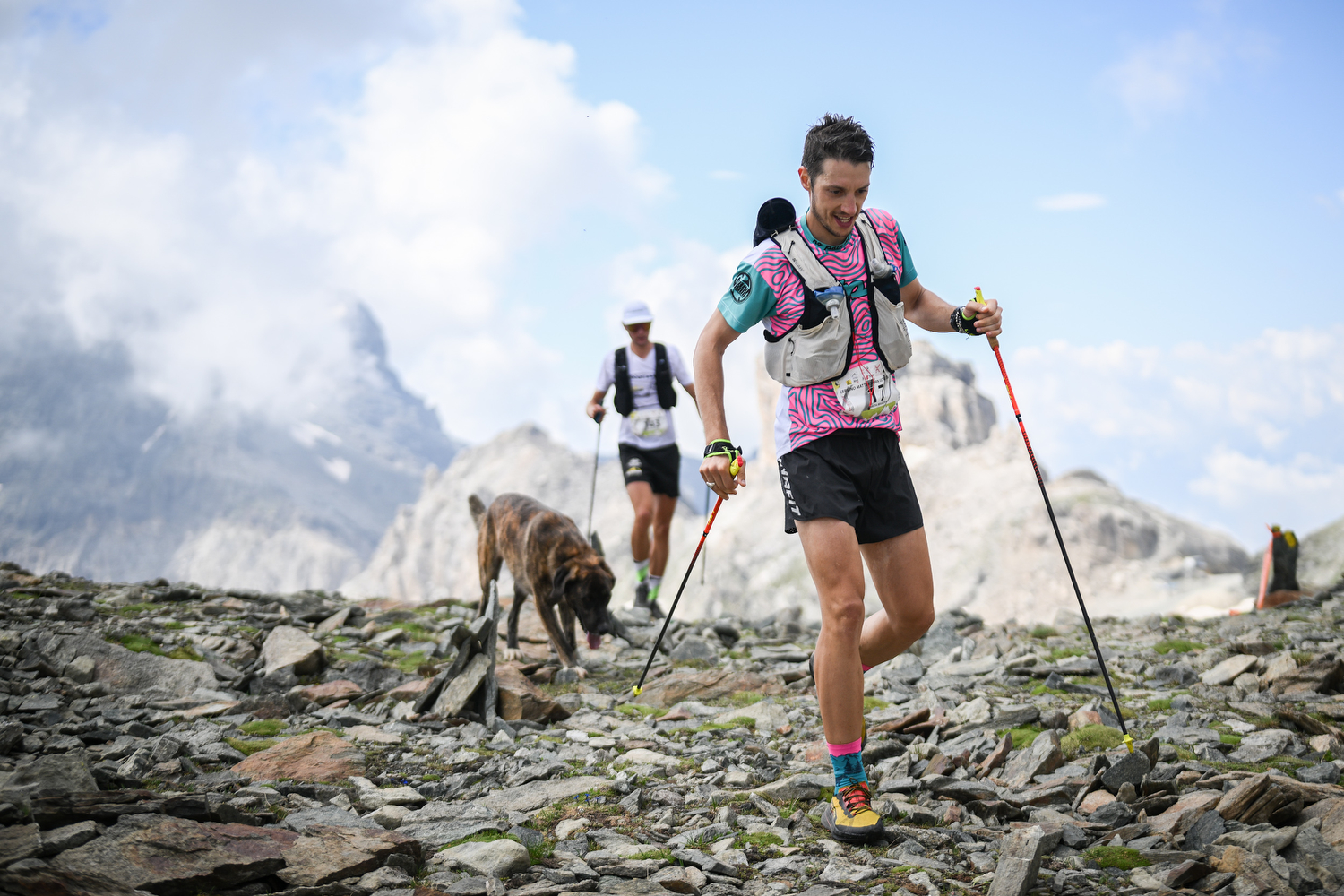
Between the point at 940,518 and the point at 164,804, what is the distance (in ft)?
449

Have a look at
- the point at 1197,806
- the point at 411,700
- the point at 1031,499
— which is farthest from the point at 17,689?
the point at 1031,499

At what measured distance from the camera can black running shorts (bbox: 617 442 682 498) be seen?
11.6 metres

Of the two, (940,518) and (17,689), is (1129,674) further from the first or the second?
(940,518)

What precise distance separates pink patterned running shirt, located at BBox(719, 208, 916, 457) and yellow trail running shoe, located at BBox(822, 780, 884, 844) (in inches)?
66.4

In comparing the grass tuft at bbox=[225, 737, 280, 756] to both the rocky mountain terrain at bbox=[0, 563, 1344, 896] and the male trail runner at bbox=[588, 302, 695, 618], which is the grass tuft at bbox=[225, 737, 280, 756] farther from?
the male trail runner at bbox=[588, 302, 695, 618]

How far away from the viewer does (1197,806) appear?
418 centimetres

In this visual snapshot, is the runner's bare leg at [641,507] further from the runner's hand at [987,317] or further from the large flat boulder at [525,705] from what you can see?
the runner's hand at [987,317]

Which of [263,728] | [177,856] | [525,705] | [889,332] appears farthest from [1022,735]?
[263,728]

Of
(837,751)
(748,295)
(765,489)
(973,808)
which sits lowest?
(973,808)

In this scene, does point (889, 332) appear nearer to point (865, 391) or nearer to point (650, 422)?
point (865, 391)

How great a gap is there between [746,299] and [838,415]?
74 cm

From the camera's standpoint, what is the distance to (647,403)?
11.4 metres

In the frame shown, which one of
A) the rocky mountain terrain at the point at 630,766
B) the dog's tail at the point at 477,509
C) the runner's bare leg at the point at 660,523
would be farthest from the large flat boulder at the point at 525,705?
the runner's bare leg at the point at 660,523

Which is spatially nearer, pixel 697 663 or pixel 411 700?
pixel 411 700
